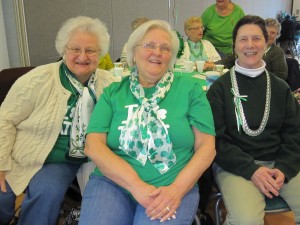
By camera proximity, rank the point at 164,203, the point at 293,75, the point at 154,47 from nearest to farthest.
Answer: the point at 164,203 → the point at 154,47 → the point at 293,75

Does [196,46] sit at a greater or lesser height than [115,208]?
greater

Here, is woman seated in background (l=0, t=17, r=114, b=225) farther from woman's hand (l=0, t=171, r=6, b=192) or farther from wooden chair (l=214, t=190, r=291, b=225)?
wooden chair (l=214, t=190, r=291, b=225)

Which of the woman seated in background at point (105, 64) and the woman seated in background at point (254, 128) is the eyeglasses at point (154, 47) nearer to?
the woman seated in background at point (254, 128)

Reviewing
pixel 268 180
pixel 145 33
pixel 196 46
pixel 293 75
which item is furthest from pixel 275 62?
pixel 145 33

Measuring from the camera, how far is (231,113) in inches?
64.8

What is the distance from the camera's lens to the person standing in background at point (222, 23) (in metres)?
3.92

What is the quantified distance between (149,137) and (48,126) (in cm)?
52

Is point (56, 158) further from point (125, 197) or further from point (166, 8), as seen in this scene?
point (166, 8)

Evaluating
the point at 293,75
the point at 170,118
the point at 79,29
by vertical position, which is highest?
the point at 79,29

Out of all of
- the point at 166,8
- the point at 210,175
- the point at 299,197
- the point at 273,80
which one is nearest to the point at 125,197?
the point at 210,175

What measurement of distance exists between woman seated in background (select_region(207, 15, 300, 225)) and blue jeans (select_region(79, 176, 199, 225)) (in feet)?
0.88

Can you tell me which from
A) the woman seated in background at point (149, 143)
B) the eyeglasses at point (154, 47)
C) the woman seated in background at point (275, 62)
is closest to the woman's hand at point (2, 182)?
the woman seated in background at point (149, 143)

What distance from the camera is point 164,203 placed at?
4.17 ft

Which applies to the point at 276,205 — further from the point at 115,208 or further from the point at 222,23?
the point at 222,23
